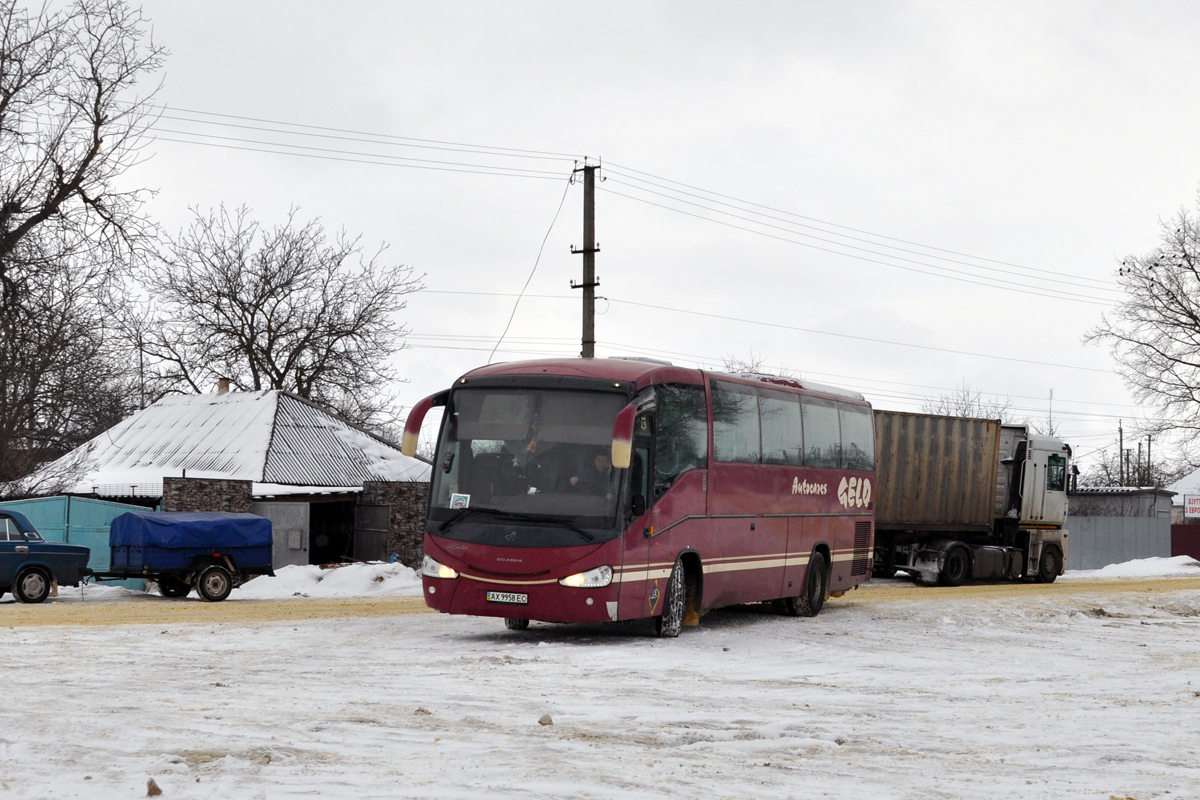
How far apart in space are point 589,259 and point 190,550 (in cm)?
1247

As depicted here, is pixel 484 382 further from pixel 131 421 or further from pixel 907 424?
pixel 131 421

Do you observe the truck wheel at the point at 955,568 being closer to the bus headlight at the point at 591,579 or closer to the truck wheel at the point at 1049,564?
the truck wheel at the point at 1049,564

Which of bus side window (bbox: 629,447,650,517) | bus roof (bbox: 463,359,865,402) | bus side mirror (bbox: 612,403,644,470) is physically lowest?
bus side window (bbox: 629,447,650,517)

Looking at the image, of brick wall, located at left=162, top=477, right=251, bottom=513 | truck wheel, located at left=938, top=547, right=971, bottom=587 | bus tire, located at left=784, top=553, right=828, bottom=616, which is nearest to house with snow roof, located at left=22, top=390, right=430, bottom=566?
brick wall, located at left=162, top=477, right=251, bottom=513

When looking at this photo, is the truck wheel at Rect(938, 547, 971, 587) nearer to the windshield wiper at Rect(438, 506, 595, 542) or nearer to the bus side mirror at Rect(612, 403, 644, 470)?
the windshield wiper at Rect(438, 506, 595, 542)

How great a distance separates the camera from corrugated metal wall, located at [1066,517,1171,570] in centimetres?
4706

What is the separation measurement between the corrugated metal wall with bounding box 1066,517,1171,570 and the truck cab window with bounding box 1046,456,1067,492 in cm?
1386

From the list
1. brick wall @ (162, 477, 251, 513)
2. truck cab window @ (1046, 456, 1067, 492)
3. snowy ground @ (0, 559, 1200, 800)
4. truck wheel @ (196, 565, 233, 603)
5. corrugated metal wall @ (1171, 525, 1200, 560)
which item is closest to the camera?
snowy ground @ (0, 559, 1200, 800)

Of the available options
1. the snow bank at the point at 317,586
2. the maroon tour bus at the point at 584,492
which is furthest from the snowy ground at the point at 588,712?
the snow bank at the point at 317,586

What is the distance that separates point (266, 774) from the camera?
24.1 ft

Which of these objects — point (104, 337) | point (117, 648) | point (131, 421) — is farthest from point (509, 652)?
point (131, 421)

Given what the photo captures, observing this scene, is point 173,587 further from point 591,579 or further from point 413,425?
point 591,579

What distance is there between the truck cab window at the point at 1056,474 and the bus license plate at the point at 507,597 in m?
22.0

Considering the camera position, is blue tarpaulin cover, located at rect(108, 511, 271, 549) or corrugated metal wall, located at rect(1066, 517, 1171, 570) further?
corrugated metal wall, located at rect(1066, 517, 1171, 570)
